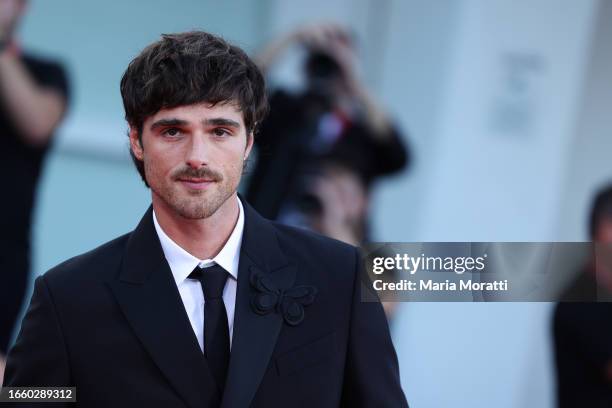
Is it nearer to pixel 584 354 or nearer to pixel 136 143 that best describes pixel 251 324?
pixel 136 143

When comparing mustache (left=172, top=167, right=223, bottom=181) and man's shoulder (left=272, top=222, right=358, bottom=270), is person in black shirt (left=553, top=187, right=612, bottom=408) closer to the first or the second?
man's shoulder (left=272, top=222, right=358, bottom=270)

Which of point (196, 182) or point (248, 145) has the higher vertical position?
point (248, 145)

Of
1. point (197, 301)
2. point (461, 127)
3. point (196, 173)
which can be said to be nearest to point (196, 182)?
point (196, 173)

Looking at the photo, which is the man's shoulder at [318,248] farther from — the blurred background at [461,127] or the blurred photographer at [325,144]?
the blurred background at [461,127]

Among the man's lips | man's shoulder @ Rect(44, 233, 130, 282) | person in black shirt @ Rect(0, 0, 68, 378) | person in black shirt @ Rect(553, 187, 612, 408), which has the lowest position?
man's shoulder @ Rect(44, 233, 130, 282)

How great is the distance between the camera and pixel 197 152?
6.60ft

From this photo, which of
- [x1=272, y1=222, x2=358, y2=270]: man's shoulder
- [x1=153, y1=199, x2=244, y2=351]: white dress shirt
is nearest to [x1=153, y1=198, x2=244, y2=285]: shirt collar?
[x1=153, y1=199, x2=244, y2=351]: white dress shirt

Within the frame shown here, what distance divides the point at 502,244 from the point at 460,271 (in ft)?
0.46

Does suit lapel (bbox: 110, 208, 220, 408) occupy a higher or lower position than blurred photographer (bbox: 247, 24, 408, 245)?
lower

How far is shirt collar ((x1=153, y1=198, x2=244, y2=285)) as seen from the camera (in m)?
2.12

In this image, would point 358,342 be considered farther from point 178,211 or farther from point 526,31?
point 526,31

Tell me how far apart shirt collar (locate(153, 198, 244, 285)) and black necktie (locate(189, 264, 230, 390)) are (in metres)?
0.01

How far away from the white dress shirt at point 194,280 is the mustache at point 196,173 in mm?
161

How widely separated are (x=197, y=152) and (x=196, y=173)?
1.5 inches
